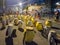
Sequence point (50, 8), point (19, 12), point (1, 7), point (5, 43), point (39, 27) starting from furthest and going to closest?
point (50, 8) < point (1, 7) < point (19, 12) < point (39, 27) < point (5, 43)

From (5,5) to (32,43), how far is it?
53.6ft

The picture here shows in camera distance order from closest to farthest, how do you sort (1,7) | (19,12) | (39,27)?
(39,27) → (19,12) → (1,7)

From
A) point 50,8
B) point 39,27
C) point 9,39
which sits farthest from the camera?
point 50,8

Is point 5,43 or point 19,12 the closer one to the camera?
point 5,43

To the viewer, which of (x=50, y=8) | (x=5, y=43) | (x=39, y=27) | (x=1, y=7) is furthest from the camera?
(x=50, y=8)

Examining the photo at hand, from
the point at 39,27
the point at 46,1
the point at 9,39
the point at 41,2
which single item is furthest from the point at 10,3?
the point at 9,39

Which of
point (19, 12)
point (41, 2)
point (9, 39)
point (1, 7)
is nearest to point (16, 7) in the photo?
point (19, 12)

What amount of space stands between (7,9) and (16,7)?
1.52 metres

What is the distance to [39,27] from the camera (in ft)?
42.0

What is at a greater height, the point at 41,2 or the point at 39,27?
the point at 41,2

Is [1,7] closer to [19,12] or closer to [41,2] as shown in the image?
[19,12]

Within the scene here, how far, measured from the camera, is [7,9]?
23.9 m

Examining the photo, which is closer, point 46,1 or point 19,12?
point 19,12

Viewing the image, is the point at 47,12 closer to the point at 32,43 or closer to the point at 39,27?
the point at 39,27
